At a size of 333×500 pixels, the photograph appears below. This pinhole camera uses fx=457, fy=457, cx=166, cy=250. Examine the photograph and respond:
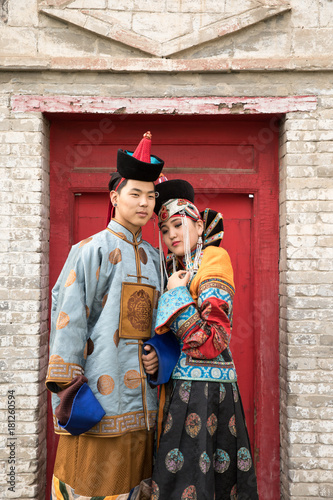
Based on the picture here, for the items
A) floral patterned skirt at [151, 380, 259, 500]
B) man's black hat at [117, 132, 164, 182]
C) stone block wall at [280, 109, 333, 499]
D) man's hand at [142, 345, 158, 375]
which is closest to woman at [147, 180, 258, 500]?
floral patterned skirt at [151, 380, 259, 500]

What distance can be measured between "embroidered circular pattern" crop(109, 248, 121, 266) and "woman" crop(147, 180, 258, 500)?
0.28 meters

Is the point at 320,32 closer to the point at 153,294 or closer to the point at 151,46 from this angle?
the point at 151,46

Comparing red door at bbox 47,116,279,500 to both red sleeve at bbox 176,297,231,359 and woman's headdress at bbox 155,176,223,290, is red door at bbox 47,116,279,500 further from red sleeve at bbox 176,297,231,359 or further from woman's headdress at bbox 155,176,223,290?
red sleeve at bbox 176,297,231,359

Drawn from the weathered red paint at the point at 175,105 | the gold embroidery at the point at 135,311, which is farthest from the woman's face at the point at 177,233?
the weathered red paint at the point at 175,105

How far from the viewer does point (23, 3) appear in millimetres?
3104

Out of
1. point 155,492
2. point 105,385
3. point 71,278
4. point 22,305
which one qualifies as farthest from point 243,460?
point 22,305

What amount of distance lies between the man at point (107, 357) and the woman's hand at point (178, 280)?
0.47 feet

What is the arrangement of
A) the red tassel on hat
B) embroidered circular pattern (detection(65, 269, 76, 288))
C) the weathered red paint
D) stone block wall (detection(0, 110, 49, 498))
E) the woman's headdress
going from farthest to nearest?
the weathered red paint → stone block wall (detection(0, 110, 49, 498)) → the woman's headdress → the red tassel on hat → embroidered circular pattern (detection(65, 269, 76, 288))

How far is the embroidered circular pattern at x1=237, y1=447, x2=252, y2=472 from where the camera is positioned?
7.20 feet

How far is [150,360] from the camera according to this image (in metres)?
2.17

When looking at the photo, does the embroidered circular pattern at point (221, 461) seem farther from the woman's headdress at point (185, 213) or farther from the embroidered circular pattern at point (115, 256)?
the embroidered circular pattern at point (115, 256)

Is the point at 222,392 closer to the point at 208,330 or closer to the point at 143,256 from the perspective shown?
the point at 208,330

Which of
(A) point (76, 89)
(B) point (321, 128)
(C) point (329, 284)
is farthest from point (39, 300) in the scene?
(B) point (321, 128)

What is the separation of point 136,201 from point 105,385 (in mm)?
891
